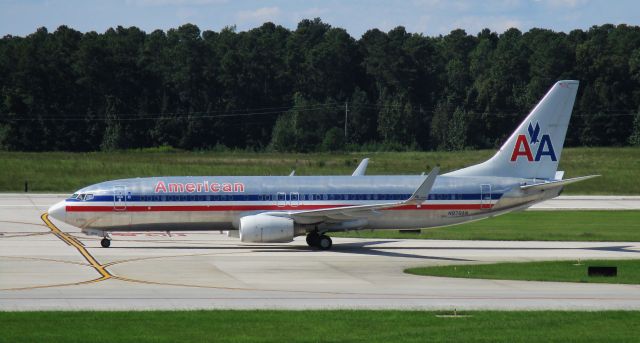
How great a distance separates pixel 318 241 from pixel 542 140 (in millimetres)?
11861

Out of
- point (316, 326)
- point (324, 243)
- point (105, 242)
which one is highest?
point (316, 326)

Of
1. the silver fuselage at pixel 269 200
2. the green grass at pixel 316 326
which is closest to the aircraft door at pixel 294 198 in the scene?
the silver fuselage at pixel 269 200

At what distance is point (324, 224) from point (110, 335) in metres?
24.8

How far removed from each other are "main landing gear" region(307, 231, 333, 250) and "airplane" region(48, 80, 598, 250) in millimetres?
46

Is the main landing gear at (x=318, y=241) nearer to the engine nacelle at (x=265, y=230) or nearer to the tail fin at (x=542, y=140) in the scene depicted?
the engine nacelle at (x=265, y=230)

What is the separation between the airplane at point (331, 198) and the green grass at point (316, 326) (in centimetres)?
1972

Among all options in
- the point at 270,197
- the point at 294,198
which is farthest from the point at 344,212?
the point at 270,197

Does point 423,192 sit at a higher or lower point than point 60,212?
higher

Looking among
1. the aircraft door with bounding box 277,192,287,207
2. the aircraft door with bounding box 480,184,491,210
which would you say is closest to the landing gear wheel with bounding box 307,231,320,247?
the aircraft door with bounding box 277,192,287,207

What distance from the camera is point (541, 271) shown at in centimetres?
3988

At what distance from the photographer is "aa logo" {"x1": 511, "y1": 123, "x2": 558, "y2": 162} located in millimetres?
51438

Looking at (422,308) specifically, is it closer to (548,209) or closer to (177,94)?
(548,209)

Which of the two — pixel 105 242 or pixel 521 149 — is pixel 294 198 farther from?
pixel 521 149

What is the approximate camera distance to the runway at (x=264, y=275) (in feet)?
104
